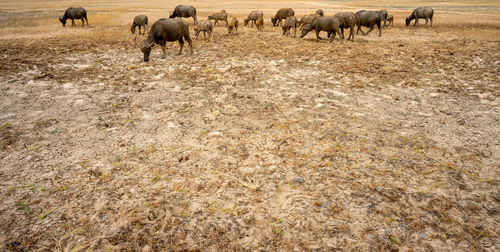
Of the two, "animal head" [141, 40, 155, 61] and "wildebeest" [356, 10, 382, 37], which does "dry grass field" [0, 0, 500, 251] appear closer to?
"animal head" [141, 40, 155, 61]

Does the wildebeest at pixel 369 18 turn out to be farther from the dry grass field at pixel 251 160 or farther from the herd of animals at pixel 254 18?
the dry grass field at pixel 251 160

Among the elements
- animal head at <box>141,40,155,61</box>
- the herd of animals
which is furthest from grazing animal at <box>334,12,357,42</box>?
animal head at <box>141,40,155,61</box>

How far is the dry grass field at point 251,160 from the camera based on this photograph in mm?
3033

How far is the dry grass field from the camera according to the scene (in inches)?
119

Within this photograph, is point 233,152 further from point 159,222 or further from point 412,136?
point 412,136

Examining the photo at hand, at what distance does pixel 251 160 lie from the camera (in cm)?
436

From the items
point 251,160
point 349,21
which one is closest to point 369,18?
point 349,21

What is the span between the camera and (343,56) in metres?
10.7

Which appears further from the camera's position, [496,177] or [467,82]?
[467,82]

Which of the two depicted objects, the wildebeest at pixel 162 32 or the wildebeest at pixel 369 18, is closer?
the wildebeest at pixel 162 32

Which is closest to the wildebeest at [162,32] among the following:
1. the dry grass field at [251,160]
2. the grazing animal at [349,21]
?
the dry grass field at [251,160]

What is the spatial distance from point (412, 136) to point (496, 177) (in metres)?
1.39

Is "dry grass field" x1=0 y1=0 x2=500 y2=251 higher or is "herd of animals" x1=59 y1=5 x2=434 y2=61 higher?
"herd of animals" x1=59 y1=5 x2=434 y2=61

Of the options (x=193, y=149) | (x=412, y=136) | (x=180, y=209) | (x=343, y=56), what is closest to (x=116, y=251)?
(x=180, y=209)
